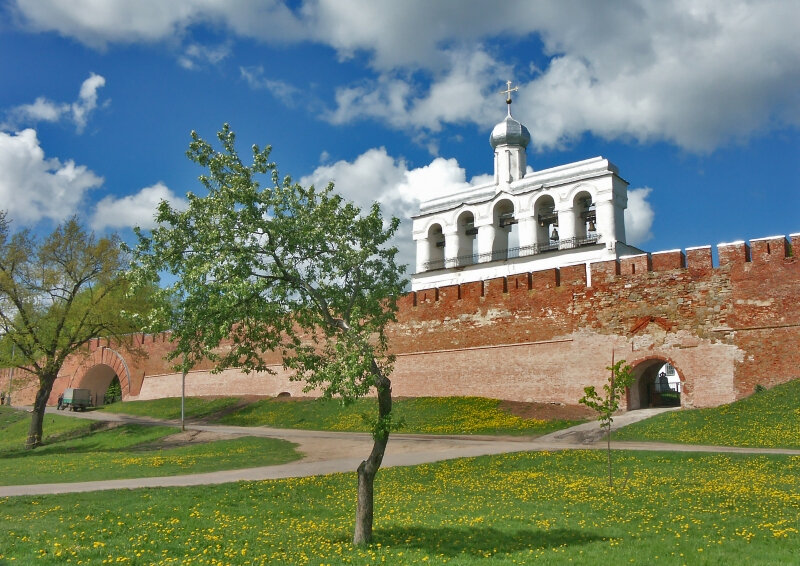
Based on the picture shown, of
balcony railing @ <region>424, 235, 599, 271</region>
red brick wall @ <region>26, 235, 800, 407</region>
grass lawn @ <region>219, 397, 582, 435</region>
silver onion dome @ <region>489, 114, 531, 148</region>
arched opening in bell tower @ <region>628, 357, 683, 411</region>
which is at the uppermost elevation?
silver onion dome @ <region>489, 114, 531, 148</region>

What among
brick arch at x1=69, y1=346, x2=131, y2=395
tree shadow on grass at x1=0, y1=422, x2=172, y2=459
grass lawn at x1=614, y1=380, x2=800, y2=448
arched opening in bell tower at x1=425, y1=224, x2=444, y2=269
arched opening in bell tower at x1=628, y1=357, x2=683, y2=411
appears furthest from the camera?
brick arch at x1=69, y1=346, x2=131, y2=395

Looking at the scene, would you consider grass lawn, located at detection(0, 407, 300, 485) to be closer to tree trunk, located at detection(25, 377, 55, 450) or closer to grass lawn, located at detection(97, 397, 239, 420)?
tree trunk, located at detection(25, 377, 55, 450)

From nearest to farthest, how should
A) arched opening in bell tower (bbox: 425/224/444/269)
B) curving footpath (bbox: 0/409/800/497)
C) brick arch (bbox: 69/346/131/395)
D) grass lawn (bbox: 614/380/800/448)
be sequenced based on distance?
curving footpath (bbox: 0/409/800/497) < grass lawn (bbox: 614/380/800/448) < arched opening in bell tower (bbox: 425/224/444/269) < brick arch (bbox: 69/346/131/395)

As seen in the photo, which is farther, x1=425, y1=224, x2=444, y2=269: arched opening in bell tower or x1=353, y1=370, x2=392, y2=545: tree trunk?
x1=425, y1=224, x2=444, y2=269: arched opening in bell tower

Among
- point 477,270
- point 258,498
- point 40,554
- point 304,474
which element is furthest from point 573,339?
point 40,554

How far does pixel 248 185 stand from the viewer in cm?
931

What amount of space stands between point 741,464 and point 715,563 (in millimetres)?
7917

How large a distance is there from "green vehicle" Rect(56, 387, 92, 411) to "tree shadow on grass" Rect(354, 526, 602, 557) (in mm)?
37536

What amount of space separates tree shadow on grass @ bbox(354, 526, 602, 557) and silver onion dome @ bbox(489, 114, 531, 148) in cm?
3049

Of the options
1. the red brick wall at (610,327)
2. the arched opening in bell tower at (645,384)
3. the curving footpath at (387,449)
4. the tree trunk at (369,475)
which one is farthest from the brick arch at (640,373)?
the tree trunk at (369,475)

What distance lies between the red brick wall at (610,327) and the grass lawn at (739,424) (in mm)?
1610

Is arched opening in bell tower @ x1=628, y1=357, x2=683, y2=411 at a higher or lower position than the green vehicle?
higher

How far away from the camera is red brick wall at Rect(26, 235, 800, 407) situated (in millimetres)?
22734

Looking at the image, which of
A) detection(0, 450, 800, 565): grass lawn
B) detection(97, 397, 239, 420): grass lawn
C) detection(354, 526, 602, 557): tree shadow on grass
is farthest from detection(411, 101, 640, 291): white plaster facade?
detection(354, 526, 602, 557): tree shadow on grass
